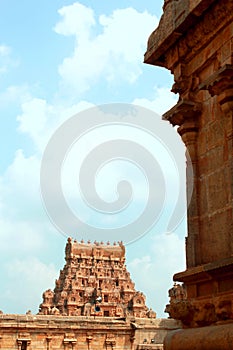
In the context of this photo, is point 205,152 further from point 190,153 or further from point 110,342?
point 110,342

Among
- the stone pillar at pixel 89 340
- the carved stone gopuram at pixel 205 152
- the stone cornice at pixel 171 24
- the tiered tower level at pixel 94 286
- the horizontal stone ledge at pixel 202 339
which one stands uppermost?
the tiered tower level at pixel 94 286

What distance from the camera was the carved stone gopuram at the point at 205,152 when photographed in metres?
5.88

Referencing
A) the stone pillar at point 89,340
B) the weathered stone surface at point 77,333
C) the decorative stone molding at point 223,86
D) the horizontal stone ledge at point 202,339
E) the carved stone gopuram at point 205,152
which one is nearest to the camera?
the horizontal stone ledge at point 202,339

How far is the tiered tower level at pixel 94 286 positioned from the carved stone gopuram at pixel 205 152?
5615cm

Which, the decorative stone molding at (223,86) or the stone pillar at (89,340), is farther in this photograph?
the stone pillar at (89,340)

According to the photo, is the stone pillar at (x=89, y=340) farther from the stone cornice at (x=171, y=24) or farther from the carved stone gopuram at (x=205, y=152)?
the stone cornice at (x=171, y=24)

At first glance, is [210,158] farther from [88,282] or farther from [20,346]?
[88,282]

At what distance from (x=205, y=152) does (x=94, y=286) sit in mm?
70958

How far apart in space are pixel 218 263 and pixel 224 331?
0.72 meters

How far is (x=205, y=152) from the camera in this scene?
676 cm

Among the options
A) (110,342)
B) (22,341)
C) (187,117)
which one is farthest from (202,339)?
(110,342)

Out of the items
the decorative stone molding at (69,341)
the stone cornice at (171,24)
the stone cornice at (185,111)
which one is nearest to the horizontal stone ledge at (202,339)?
the stone cornice at (185,111)

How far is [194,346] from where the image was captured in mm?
5832

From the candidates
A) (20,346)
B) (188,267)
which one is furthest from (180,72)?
(20,346)
